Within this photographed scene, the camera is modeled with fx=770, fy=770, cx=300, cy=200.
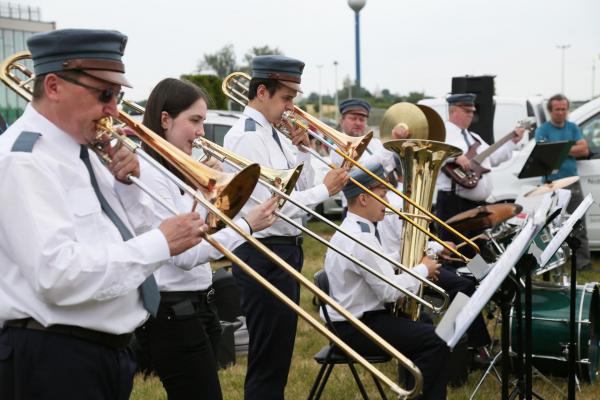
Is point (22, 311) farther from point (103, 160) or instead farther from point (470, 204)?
point (470, 204)

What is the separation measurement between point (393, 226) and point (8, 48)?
28.5 m

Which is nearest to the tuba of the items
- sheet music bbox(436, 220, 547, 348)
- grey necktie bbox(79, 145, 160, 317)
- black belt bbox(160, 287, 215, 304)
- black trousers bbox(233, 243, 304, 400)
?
black trousers bbox(233, 243, 304, 400)

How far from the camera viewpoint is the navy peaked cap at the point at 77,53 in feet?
7.53

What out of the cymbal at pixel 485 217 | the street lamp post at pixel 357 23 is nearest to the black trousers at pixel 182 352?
the cymbal at pixel 485 217

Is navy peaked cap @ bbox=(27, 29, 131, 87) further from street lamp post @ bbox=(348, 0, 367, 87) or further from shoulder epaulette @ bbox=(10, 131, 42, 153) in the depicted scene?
street lamp post @ bbox=(348, 0, 367, 87)

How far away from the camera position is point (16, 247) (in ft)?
6.94

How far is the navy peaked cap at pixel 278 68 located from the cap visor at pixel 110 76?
1.80 m

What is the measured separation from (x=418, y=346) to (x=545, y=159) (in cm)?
458

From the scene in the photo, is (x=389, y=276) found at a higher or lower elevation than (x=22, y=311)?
lower

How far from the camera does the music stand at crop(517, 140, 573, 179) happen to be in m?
7.99

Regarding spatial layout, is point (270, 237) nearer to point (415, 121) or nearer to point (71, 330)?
point (71, 330)

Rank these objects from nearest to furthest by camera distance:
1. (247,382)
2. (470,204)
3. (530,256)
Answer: (530,256) → (247,382) → (470,204)

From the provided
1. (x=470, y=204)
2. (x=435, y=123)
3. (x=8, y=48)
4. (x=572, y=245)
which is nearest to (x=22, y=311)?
(x=572, y=245)

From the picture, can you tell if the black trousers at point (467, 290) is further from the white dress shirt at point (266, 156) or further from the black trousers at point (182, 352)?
the black trousers at point (182, 352)
